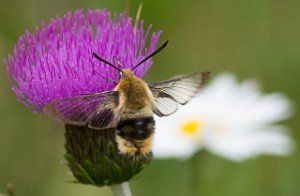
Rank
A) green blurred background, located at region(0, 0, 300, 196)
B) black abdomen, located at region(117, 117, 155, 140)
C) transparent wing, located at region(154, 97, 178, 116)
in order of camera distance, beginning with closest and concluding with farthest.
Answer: black abdomen, located at region(117, 117, 155, 140) → transparent wing, located at region(154, 97, 178, 116) → green blurred background, located at region(0, 0, 300, 196)

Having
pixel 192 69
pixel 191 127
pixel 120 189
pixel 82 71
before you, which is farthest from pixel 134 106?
pixel 192 69

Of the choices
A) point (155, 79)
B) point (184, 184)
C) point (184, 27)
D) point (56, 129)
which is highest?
point (184, 27)

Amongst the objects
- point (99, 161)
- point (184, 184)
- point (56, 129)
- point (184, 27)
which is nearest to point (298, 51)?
point (184, 27)

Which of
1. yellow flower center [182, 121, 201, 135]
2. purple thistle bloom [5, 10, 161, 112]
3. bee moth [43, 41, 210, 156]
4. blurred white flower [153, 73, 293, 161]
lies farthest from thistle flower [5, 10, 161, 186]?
yellow flower center [182, 121, 201, 135]

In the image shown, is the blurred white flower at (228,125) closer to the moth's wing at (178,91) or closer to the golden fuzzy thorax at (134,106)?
the moth's wing at (178,91)

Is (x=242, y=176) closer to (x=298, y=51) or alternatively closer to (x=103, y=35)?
(x=298, y=51)

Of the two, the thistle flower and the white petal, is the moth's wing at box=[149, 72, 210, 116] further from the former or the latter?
the white petal
